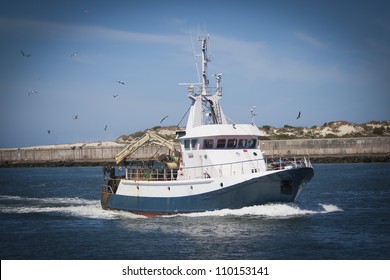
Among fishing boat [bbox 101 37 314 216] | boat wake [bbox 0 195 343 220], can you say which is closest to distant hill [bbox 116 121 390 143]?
boat wake [bbox 0 195 343 220]

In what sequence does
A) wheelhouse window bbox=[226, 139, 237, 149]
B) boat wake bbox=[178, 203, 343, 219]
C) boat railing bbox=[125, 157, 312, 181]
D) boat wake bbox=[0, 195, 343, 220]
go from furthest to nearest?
1. wheelhouse window bbox=[226, 139, 237, 149]
2. boat railing bbox=[125, 157, 312, 181]
3. boat wake bbox=[0, 195, 343, 220]
4. boat wake bbox=[178, 203, 343, 219]

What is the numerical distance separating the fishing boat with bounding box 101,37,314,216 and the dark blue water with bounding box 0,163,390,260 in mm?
680

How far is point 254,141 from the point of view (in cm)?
3394

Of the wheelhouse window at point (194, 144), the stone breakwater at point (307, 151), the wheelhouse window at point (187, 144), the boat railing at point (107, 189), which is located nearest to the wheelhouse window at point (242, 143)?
the wheelhouse window at point (194, 144)

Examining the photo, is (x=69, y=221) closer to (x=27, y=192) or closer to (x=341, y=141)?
(x=27, y=192)

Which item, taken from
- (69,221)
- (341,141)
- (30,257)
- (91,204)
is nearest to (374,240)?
(30,257)

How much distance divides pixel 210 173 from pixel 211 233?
5475 millimetres

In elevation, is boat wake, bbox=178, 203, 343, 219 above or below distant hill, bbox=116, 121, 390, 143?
below

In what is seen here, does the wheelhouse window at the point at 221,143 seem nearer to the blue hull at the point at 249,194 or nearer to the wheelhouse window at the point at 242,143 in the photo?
the wheelhouse window at the point at 242,143

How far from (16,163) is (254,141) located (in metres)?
94.0

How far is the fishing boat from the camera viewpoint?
3103 cm

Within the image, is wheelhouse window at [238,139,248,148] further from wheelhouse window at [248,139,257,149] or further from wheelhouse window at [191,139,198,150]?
wheelhouse window at [191,139,198,150]

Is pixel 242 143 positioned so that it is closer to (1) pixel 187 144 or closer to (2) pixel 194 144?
(2) pixel 194 144

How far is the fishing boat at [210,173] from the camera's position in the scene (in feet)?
102
